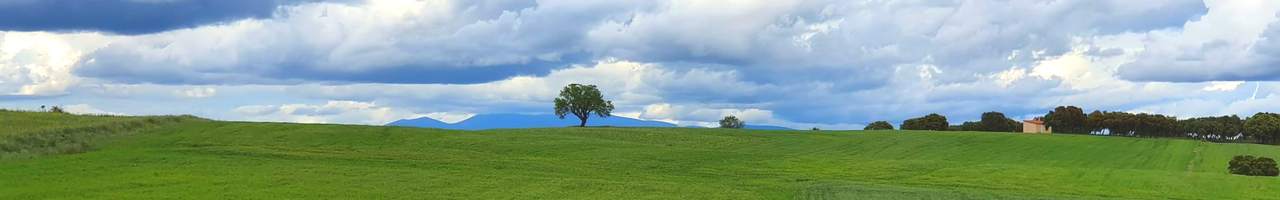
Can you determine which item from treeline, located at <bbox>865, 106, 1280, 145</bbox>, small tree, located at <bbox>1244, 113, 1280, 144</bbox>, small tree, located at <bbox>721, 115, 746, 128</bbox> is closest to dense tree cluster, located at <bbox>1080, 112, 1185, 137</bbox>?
treeline, located at <bbox>865, 106, 1280, 145</bbox>

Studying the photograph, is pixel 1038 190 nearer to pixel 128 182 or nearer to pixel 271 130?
pixel 128 182

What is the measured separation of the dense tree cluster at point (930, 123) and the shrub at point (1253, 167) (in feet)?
240

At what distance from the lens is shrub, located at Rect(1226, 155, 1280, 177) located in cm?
6700

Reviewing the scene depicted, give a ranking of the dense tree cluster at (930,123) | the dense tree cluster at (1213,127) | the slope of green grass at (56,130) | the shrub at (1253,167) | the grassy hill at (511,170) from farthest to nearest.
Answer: the dense tree cluster at (1213,127) → the dense tree cluster at (930,123) → the shrub at (1253,167) → the slope of green grass at (56,130) → the grassy hill at (511,170)

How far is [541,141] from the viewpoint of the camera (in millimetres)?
67812

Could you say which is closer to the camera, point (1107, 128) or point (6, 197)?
point (6, 197)

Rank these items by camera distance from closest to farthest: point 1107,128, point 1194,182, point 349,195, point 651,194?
point 349,195 → point 651,194 → point 1194,182 → point 1107,128

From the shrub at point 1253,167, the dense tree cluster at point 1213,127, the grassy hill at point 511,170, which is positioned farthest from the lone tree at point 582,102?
the dense tree cluster at point 1213,127

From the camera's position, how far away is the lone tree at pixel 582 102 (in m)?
114

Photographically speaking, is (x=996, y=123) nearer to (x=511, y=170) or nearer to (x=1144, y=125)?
(x=1144, y=125)

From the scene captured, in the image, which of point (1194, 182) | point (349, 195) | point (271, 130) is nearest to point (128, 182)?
point (349, 195)

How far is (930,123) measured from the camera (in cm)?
14288

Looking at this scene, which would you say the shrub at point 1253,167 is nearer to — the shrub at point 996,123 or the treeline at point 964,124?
the treeline at point 964,124

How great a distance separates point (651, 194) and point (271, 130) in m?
36.2
